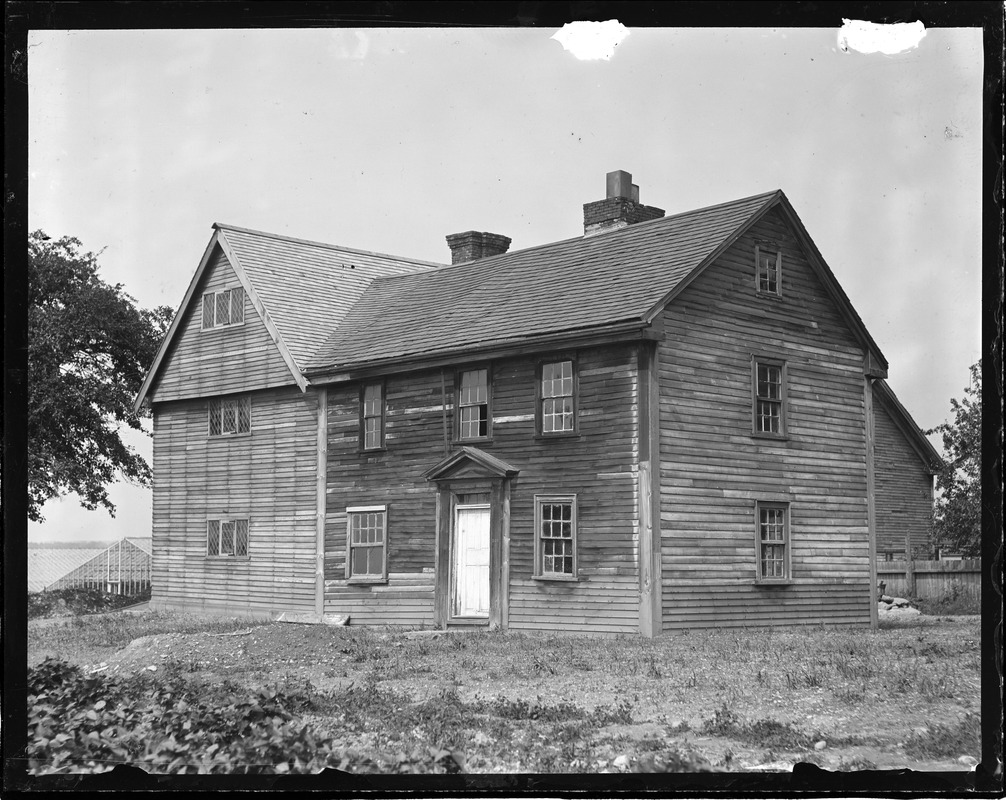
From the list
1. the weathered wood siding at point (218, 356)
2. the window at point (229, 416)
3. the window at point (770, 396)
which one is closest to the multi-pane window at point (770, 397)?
the window at point (770, 396)

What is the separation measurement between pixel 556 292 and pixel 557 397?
2432 millimetres

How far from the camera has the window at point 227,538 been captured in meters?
29.2

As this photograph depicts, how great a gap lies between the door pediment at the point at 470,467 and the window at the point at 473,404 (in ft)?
1.42

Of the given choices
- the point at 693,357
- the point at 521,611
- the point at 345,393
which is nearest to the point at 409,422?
the point at 345,393

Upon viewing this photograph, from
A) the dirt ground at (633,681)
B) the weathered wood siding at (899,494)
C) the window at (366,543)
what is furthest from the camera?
the weathered wood siding at (899,494)

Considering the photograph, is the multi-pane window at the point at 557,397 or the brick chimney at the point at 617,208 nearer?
the multi-pane window at the point at 557,397

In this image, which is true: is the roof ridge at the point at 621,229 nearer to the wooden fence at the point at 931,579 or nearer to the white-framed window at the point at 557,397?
the white-framed window at the point at 557,397

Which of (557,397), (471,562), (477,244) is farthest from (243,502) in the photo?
(557,397)

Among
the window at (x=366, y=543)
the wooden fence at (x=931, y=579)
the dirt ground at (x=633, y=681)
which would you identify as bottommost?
the dirt ground at (x=633, y=681)

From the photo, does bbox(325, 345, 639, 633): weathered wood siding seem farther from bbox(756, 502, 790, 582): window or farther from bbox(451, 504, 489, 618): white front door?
bbox(756, 502, 790, 582): window

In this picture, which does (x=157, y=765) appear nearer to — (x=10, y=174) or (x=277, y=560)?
(x=10, y=174)

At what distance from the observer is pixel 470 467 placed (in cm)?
2458

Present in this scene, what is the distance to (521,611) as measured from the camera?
23438 millimetres

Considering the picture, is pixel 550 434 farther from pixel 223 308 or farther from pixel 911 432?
pixel 911 432
